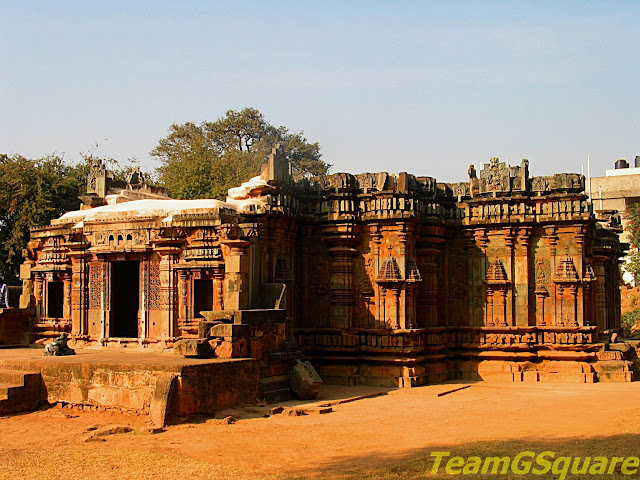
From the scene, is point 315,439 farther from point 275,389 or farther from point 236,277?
point 236,277

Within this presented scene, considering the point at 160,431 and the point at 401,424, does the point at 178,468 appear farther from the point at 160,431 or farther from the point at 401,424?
the point at 401,424

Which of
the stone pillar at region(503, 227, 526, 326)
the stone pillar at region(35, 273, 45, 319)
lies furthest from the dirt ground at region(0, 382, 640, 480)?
the stone pillar at region(35, 273, 45, 319)

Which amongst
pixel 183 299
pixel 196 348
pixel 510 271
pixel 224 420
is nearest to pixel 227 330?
pixel 196 348

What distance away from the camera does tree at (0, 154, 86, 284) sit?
85.8ft

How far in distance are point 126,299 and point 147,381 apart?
7.37 metres

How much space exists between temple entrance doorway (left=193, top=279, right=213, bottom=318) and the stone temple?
0.05 m

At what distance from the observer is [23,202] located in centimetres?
2680

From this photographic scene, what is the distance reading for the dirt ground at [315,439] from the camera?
864 cm

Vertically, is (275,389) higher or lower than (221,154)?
lower

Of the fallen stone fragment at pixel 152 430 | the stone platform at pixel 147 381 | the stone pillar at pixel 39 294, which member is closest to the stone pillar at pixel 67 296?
the stone pillar at pixel 39 294

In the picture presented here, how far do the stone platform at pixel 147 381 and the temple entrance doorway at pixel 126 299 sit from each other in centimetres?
453

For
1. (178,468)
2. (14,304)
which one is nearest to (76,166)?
(14,304)

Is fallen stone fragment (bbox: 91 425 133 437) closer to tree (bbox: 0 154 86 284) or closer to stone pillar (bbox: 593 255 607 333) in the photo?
stone pillar (bbox: 593 255 607 333)

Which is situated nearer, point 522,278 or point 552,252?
point 552,252
